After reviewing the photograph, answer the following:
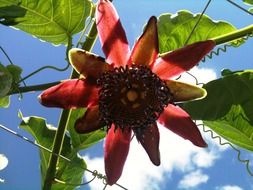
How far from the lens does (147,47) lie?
39.0 inches

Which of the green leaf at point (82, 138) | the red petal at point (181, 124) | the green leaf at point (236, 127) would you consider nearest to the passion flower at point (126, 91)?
the red petal at point (181, 124)

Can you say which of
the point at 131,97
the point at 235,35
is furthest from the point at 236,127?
the point at 131,97

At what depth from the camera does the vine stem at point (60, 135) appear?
115 centimetres

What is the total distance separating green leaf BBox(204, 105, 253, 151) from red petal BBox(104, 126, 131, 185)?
0.95ft

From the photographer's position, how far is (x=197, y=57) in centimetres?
98

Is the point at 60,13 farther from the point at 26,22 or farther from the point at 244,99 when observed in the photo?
the point at 244,99

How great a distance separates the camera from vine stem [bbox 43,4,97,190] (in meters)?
1.15

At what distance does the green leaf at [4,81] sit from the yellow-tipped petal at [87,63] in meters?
0.15

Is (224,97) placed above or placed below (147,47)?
below

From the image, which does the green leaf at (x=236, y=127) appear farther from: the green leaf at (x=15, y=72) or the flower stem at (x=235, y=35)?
the green leaf at (x=15, y=72)

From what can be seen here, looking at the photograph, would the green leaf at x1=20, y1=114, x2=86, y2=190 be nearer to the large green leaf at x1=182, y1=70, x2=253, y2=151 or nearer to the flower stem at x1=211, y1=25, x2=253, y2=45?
the large green leaf at x1=182, y1=70, x2=253, y2=151

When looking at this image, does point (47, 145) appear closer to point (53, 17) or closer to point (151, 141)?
point (53, 17)

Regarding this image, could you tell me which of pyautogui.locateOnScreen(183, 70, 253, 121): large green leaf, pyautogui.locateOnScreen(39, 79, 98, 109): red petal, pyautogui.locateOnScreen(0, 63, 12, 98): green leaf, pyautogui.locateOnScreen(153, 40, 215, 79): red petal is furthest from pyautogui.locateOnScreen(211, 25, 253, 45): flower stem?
pyautogui.locateOnScreen(0, 63, 12, 98): green leaf

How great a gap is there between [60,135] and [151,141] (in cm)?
26
